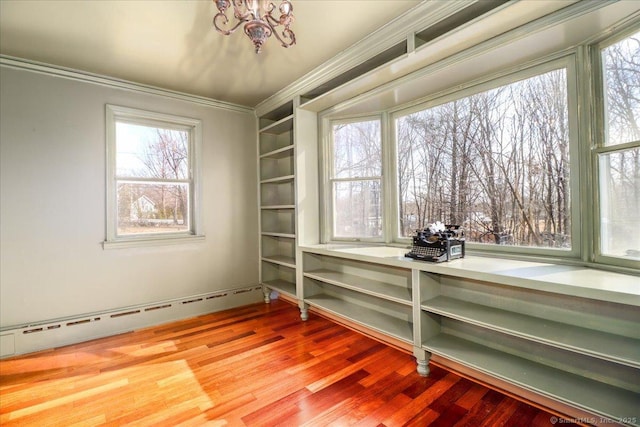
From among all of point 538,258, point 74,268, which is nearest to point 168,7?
point 74,268

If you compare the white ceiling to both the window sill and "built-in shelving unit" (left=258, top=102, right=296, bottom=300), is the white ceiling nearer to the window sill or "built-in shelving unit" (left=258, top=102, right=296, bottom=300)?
"built-in shelving unit" (left=258, top=102, right=296, bottom=300)

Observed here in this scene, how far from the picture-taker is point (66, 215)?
289cm

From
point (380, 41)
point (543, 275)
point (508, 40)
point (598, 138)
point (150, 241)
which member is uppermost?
point (380, 41)

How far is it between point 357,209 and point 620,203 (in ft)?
6.87

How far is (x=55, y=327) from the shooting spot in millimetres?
2824

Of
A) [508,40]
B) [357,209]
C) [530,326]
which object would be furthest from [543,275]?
[357,209]

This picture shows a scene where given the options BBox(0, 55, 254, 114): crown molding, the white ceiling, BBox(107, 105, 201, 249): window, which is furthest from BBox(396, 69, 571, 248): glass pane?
BBox(107, 105, 201, 249): window

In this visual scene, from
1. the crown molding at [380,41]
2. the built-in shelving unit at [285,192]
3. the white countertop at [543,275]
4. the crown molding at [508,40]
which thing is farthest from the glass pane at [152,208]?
the crown molding at [508,40]

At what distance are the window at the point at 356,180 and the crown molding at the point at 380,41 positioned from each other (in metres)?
0.62

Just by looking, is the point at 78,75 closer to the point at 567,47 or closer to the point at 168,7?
the point at 168,7

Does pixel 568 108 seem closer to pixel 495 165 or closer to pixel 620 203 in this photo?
pixel 495 165

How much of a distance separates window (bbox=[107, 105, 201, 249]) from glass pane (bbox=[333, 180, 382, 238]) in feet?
5.82

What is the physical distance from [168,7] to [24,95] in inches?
71.8

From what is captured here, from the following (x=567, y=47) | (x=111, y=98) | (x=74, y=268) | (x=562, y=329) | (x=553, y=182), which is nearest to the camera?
(x=562, y=329)
